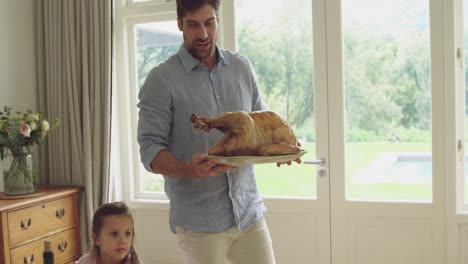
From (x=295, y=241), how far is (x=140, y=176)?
1.15 meters

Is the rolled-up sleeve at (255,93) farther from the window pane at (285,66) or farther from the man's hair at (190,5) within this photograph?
the window pane at (285,66)

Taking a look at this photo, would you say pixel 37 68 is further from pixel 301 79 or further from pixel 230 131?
pixel 230 131

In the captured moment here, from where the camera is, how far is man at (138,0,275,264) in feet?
5.41

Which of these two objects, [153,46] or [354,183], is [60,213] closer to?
[153,46]

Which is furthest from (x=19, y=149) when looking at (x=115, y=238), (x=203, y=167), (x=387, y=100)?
(x=387, y=100)

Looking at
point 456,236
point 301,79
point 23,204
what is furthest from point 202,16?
point 456,236

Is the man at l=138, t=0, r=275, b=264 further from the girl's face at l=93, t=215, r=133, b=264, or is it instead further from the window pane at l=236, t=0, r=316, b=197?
the window pane at l=236, t=0, r=316, b=197

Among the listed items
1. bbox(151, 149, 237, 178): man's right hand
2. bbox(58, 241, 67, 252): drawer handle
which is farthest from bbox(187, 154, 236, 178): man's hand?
bbox(58, 241, 67, 252): drawer handle

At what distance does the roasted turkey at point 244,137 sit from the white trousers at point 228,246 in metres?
0.34

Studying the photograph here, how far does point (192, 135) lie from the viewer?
5.51 feet

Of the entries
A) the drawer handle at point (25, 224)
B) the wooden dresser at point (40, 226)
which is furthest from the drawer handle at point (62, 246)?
the drawer handle at point (25, 224)

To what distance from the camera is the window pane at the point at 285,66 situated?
2.97m

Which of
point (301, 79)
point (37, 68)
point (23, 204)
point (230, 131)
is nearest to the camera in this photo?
point (230, 131)

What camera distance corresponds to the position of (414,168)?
2.81 metres
